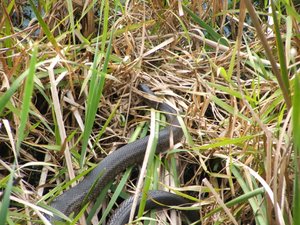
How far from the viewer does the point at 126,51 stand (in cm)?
331

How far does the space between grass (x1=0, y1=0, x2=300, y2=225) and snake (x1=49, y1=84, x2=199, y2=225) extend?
0.14 feet

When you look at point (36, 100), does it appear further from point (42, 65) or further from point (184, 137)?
point (184, 137)

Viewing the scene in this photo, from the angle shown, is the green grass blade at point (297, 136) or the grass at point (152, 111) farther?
the grass at point (152, 111)

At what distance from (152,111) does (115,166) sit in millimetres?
365

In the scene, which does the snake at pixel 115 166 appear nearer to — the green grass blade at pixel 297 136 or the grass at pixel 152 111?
the grass at pixel 152 111

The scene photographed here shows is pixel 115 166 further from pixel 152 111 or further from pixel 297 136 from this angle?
pixel 297 136

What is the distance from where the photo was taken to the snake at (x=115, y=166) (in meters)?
2.59

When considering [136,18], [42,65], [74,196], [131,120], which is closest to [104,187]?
[74,196]

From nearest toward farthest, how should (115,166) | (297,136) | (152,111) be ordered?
1. (297,136)
2. (115,166)
3. (152,111)

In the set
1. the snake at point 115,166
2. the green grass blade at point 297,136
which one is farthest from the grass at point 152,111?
the green grass blade at point 297,136

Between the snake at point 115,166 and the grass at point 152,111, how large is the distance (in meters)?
0.04

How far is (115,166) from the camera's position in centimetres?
279

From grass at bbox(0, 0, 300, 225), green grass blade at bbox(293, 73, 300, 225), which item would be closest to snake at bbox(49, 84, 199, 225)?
grass at bbox(0, 0, 300, 225)

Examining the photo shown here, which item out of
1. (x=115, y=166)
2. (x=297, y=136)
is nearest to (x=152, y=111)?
(x=115, y=166)
